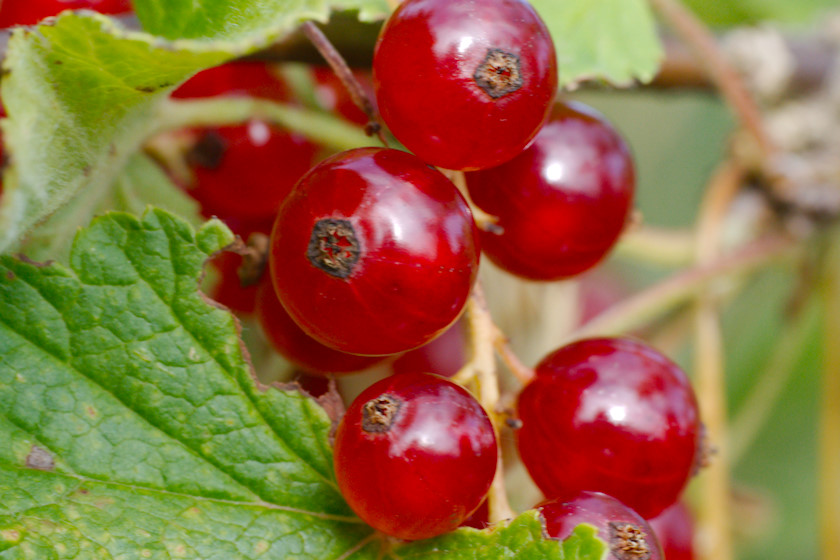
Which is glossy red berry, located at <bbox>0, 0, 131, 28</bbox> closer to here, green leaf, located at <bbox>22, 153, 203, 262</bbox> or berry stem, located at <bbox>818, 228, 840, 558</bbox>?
green leaf, located at <bbox>22, 153, 203, 262</bbox>

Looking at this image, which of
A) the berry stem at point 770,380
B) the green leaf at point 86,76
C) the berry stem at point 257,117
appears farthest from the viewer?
the berry stem at point 770,380

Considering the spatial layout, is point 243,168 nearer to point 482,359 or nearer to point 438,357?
point 438,357

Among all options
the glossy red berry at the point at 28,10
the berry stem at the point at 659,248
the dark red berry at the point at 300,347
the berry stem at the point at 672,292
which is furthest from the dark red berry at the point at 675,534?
the glossy red berry at the point at 28,10

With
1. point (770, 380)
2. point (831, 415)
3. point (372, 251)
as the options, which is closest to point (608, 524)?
point (372, 251)

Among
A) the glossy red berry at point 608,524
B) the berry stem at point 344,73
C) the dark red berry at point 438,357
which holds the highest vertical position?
the berry stem at point 344,73

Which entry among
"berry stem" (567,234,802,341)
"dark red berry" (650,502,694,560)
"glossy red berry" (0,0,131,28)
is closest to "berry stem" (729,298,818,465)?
"berry stem" (567,234,802,341)

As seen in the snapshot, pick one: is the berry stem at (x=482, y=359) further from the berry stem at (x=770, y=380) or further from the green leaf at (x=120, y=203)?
the berry stem at (x=770, y=380)

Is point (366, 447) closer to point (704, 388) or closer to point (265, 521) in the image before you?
point (265, 521)
